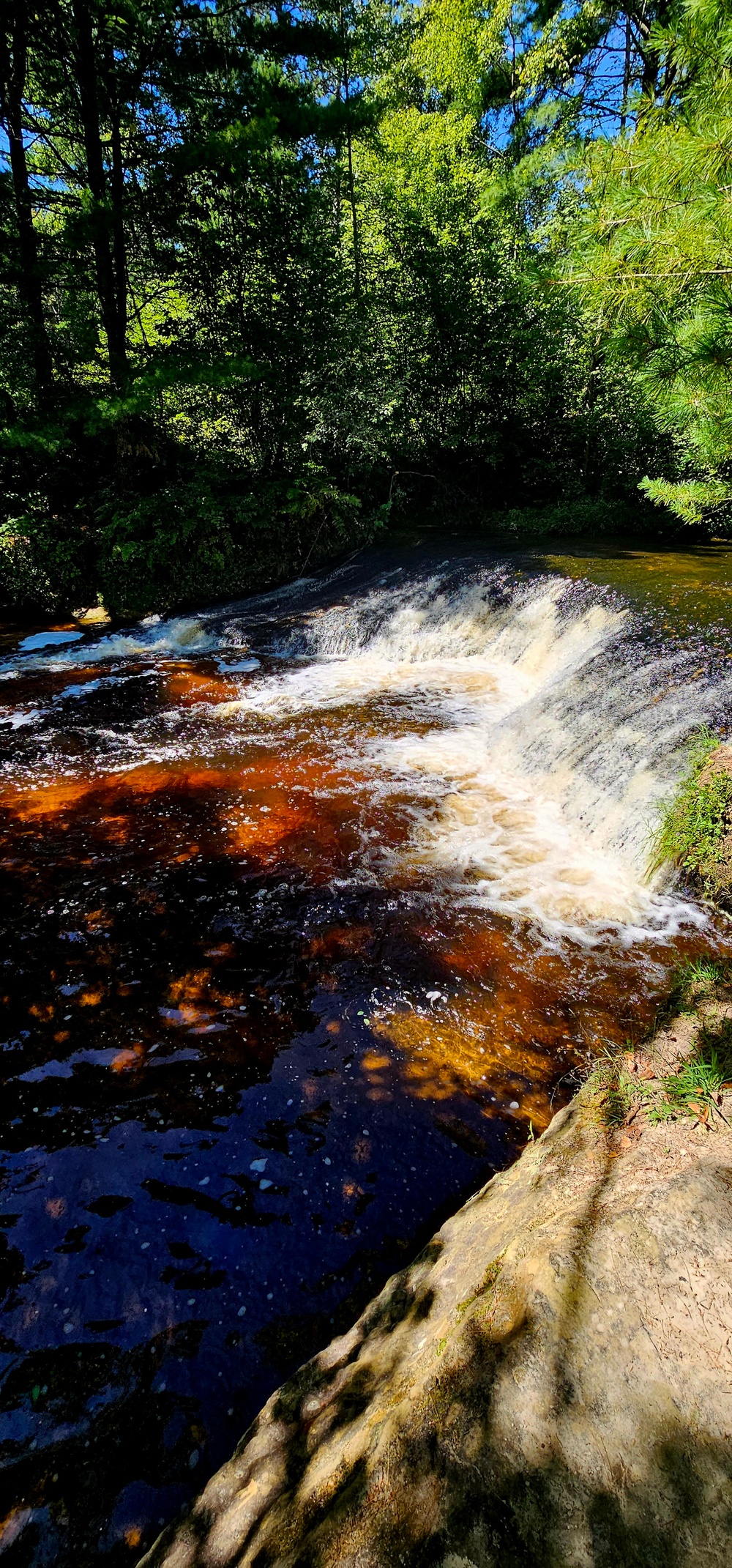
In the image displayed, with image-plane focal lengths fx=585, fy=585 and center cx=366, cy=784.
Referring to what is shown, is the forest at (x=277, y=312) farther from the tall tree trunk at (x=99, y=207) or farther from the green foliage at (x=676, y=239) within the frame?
the green foliage at (x=676, y=239)

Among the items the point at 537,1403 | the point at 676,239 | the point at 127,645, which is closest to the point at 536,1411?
the point at 537,1403

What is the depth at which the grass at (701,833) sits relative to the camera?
3.87m

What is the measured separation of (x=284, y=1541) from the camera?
1236 millimetres

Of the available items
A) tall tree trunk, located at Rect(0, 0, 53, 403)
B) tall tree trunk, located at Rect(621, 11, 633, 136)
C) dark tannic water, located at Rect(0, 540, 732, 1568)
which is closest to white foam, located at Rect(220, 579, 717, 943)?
dark tannic water, located at Rect(0, 540, 732, 1568)

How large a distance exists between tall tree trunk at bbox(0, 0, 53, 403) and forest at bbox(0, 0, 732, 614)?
6cm

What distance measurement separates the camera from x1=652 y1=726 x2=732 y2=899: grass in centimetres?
387

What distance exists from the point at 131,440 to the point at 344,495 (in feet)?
13.2

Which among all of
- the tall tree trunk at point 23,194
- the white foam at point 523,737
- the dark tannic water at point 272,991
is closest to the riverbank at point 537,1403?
the dark tannic water at point 272,991

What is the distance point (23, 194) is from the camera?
8.90 meters

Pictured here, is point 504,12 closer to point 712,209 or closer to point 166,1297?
point 712,209

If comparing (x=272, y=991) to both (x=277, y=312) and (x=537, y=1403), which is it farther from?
(x=277, y=312)

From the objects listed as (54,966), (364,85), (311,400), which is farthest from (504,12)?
(54,966)

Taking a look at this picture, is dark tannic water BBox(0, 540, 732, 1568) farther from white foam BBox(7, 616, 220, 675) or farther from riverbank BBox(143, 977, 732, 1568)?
white foam BBox(7, 616, 220, 675)

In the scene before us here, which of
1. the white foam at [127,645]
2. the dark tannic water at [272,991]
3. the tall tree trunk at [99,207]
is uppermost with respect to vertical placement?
the tall tree trunk at [99,207]
